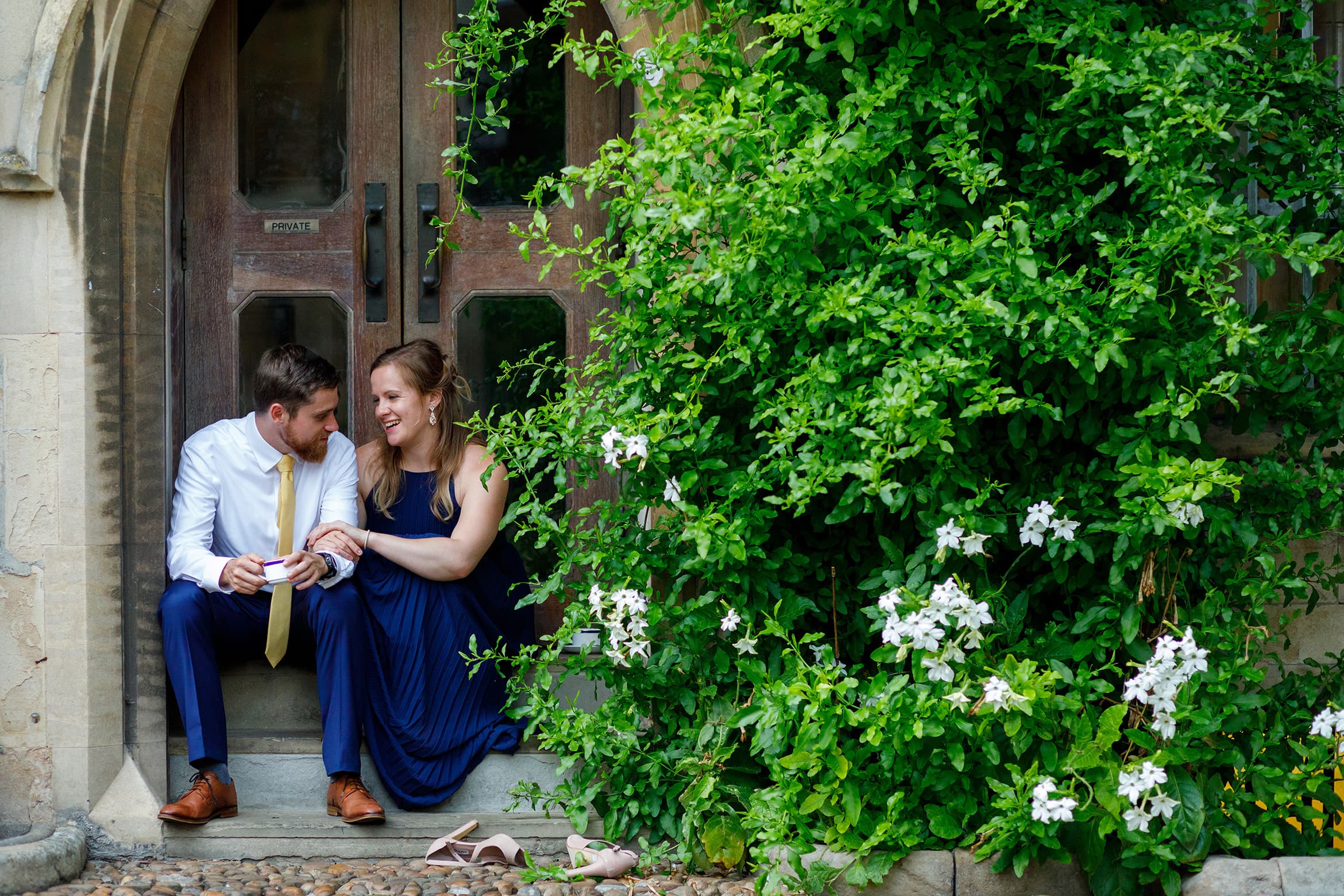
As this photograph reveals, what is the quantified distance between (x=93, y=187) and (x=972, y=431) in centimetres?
280

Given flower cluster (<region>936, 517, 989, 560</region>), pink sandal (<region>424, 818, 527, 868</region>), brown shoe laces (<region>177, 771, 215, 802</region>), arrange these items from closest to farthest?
1. flower cluster (<region>936, 517, 989, 560</region>)
2. pink sandal (<region>424, 818, 527, 868</region>)
3. brown shoe laces (<region>177, 771, 215, 802</region>)

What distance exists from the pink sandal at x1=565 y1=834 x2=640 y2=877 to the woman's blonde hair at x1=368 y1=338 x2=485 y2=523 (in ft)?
4.01

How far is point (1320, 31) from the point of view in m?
4.08

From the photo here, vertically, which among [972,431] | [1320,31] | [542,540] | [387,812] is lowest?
[387,812]

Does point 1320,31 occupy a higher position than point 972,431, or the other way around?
point 1320,31

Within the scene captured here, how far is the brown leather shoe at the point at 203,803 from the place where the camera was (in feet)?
12.2

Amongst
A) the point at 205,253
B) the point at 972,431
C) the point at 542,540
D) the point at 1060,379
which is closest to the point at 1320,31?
the point at 1060,379

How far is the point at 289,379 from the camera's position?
3959 millimetres

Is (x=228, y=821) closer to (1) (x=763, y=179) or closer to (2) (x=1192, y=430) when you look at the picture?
(1) (x=763, y=179)

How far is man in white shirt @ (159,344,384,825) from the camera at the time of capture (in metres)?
3.79

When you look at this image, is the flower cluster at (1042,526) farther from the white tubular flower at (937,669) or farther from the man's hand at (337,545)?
the man's hand at (337,545)

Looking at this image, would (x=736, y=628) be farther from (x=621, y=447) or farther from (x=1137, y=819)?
(x=1137, y=819)

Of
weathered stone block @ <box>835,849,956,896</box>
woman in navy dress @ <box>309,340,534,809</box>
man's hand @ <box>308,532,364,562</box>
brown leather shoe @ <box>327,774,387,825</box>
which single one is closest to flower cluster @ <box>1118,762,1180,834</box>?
weathered stone block @ <box>835,849,956,896</box>

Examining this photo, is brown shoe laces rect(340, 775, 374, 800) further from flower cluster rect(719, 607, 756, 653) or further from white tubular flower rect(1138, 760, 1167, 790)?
white tubular flower rect(1138, 760, 1167, 790)
